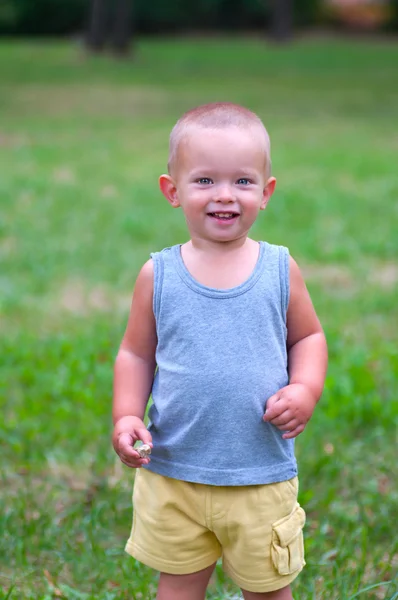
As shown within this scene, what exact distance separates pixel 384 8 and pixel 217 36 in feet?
28.8

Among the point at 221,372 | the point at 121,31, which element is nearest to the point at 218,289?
the point at 221,372

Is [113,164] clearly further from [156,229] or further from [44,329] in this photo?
[44,329]

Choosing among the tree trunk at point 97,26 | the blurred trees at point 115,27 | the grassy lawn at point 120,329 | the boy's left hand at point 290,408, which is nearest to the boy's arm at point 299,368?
the boy's left hand at point 290,408

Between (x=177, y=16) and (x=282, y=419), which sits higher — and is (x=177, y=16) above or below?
below

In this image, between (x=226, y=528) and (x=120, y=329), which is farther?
(x=120, y=329)

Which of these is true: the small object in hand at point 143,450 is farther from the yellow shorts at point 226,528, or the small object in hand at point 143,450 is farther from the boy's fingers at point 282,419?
the boy's fingers at point 282,419

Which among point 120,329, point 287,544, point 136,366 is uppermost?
point 136,366

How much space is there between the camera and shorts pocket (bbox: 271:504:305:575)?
6.93 feet

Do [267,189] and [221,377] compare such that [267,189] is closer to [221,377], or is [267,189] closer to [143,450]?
[221,377]

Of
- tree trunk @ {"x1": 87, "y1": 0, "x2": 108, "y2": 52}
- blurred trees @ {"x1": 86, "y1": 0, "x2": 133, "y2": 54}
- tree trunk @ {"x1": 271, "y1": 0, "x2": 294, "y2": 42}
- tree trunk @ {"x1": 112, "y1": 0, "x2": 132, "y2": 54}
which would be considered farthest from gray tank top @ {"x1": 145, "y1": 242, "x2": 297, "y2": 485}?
tree trunk @ {"x1": 271, "y1": 0, "x2": 294, "y2": 42}

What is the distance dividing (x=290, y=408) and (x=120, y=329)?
300 cm

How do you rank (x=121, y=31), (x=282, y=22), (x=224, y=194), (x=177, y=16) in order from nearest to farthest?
(x=224, y=194) → (x=121, y=31) → (x=282, y=22) → (x=177, y=16)

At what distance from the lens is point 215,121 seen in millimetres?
2039

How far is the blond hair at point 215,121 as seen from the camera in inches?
80.3
